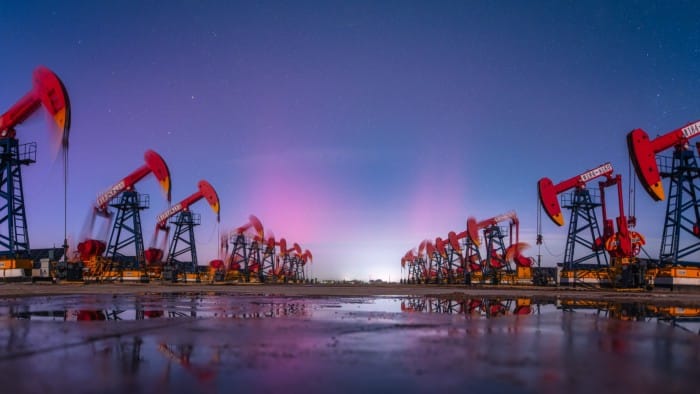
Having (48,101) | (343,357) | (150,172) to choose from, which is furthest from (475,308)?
(150,172)

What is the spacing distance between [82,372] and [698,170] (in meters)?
33.9

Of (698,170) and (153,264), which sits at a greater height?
(698,170)

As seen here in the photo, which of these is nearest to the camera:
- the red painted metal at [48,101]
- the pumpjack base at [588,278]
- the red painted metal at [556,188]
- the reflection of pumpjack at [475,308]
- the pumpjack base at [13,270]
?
the reflection of pumpjack at [475,308]

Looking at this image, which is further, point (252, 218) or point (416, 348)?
point (252, 218)

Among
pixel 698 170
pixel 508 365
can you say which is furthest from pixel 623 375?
pixel 698 170

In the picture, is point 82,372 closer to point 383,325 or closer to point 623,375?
point 623,375

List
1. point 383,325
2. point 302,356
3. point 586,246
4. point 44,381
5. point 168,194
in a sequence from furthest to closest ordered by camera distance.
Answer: point 168,194 → point 586,246 → point 383,325 → point 302,356 → point 44,381

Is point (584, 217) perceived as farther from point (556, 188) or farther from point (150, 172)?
point (150, 172)

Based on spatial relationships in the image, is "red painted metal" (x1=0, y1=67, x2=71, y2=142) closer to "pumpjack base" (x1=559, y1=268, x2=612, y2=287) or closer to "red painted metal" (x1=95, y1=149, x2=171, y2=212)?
"red painted metal" (x1=95, y1=149, x2=171, y2=212)

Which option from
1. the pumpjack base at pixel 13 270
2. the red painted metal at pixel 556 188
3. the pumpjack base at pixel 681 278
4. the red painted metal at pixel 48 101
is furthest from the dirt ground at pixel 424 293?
the red painted metal at pixel 556 188

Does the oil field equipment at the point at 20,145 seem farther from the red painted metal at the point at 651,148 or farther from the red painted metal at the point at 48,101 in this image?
the red painted metal at the point at 651,148

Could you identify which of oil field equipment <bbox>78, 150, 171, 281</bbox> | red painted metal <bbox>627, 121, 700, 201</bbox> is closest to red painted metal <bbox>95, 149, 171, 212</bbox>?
oil field equipment <bbox>78, 150, 171, 281</bbox>

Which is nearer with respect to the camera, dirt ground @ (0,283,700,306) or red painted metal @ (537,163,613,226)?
dirt ground @ (0,283,700,306)

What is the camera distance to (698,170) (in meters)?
29.6
